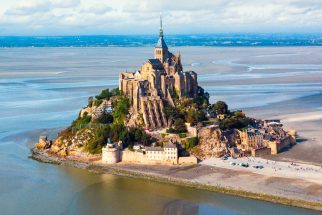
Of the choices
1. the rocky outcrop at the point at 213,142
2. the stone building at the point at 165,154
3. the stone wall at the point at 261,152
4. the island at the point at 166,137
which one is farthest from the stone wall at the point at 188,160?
the stone wall at the point at 261,152

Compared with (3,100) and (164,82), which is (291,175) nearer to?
(164,82)

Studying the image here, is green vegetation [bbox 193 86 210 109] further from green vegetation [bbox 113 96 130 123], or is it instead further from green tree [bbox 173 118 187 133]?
green vegetation [bbox 113 96 130 123]

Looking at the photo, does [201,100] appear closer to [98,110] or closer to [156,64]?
[156,64]

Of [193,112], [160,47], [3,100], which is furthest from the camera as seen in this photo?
[3,100]

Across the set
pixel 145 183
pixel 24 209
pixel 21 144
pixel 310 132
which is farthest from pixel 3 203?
pixel 310 132

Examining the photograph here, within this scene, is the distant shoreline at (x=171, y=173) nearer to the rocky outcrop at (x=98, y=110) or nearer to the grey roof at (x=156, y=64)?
the rocky outcrop at (x=98, y=110)

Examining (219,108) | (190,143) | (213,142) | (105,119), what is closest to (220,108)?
(219,108)

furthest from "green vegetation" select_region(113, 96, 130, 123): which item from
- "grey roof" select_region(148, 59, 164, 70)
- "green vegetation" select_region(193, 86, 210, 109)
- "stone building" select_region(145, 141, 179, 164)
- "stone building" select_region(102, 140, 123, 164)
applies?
"stone building" select_region(145, 141, 179, 164)

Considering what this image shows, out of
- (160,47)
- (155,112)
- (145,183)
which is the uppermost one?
(160,47)

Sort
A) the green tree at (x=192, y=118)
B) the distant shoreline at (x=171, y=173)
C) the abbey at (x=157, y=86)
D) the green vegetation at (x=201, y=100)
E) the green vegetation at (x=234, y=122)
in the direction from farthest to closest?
the green vegetation at (x=201, y=100), the abbey at (x=157, y=86), the green vegetation at (x=234, y=122), the green tree at (x=192, y=118), the distant shoreline at (x=171, y=173)
